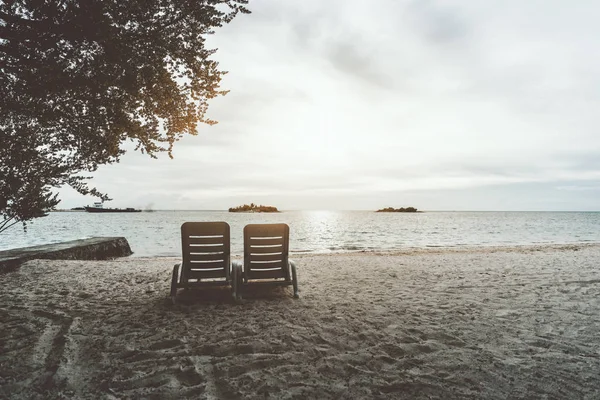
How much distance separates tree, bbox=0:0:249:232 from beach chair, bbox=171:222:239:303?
2095mm

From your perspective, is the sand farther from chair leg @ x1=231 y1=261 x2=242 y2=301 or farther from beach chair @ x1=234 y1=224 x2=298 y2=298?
beach chair @ x1=234 y1=224 x2=298 y2=298

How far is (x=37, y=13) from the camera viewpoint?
434 centimetres

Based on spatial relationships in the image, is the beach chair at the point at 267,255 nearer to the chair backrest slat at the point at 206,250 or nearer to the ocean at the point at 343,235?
the chair backrest slat at the point at 206,250

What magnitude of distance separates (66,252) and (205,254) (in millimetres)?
9715

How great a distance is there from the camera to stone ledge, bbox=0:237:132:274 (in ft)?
33.9

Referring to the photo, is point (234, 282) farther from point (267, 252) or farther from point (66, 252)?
point (66, 252)

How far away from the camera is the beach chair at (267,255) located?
6.57 meters

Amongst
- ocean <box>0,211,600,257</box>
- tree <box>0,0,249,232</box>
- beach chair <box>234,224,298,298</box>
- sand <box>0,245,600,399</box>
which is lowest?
ocean <box>0,211,600,257</box>

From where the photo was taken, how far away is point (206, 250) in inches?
254

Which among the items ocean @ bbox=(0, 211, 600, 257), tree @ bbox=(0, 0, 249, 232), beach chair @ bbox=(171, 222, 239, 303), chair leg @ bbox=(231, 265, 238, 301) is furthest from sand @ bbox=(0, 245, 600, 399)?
ocean @ bbox=(0, 211, 600, 257)

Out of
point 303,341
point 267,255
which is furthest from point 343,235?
point 303,341

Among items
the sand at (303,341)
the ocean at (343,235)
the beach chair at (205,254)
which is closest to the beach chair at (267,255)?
the beach chair at (205,254)

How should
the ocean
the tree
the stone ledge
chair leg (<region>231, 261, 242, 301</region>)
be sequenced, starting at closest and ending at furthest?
the tree, chair leg (<region>231, 261, 242, 301</region>), the stone ledge, the ocean

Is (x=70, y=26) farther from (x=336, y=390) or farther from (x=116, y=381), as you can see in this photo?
(x=336, y=390)
